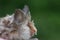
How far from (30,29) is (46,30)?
2723 mm

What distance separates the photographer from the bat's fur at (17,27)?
174cm

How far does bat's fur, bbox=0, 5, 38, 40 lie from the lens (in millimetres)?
1739

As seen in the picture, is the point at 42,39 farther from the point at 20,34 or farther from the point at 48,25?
the point at 20,34

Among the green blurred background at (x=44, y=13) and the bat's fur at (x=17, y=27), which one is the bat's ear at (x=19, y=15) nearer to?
the bat's fur at (x=17, y=27)

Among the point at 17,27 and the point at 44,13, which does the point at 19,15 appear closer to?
the point at 17,27

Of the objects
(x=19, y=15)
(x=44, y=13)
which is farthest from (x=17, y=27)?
(x=44, y=13)

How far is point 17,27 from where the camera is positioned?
5.81 ft

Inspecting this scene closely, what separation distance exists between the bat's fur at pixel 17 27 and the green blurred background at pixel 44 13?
8.35 feet

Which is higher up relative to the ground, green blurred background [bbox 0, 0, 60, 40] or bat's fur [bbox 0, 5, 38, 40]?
green blurred background [bbox 0, 0, 60, 40]

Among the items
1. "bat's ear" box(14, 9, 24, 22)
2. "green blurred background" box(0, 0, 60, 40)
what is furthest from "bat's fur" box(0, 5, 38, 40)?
"green blurred background" box(0, 0, 60, 40)

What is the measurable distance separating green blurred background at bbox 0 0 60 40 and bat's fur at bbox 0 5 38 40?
2.55 meters

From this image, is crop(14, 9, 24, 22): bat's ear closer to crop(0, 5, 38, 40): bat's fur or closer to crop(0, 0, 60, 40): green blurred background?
crop(0, 5, 38, 40): bat's fur

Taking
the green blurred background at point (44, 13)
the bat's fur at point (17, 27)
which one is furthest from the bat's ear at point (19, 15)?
the green blurred background at point (44, 13)

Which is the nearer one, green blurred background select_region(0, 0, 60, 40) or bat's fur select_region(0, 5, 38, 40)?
bat's fur select_region(0, 5, 38, 40)
